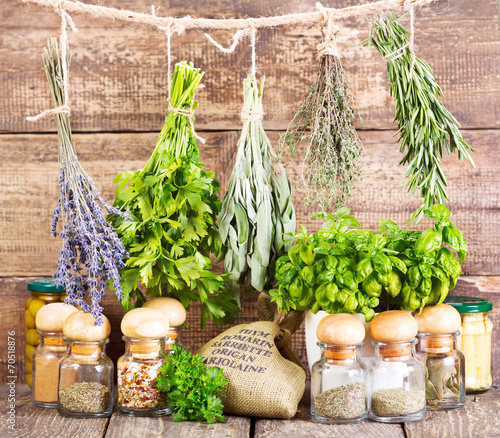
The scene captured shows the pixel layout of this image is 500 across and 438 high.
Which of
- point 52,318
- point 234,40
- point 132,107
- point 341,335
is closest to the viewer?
point 341,335

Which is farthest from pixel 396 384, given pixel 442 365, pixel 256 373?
pixel 256 373

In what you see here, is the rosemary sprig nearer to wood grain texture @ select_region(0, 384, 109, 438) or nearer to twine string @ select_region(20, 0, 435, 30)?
twine string @ select_region(20, 0, 435, 30)

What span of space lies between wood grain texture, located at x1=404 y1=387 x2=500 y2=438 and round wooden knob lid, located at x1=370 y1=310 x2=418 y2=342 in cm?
14

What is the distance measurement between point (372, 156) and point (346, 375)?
0.57 meters

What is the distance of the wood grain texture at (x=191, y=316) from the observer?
1.27 m

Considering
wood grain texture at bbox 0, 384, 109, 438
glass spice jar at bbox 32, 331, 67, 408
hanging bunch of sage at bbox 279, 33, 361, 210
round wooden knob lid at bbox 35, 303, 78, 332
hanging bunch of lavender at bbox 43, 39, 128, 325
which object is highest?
hanging bunch of sage at bbox 279, 33, 361, 210

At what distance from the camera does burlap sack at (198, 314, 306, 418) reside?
94 centimetres

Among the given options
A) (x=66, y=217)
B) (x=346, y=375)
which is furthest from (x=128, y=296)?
(x=346, y=375)

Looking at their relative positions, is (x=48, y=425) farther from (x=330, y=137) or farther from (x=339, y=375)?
(x=330, y=137)

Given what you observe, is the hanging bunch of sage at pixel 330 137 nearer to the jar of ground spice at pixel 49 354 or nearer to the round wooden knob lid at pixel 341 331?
the round wooden knob lid at pixel 341 331

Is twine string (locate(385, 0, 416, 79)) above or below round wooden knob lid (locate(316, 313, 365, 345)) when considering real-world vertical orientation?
above

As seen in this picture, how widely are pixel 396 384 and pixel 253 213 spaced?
1.34 ft

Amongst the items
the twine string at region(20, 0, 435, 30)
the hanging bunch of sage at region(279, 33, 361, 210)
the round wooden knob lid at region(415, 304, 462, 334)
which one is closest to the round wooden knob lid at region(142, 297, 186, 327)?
the hanging bunch of sage at region(279, 33, 361, 210)

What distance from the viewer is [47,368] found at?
40.1 inches
